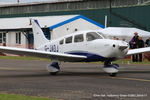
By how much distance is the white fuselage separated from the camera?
16.6 meters

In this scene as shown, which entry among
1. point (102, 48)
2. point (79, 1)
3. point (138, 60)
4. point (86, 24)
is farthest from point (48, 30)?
point (102, 48)

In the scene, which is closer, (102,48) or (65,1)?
(102,48)

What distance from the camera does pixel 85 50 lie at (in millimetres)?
17672

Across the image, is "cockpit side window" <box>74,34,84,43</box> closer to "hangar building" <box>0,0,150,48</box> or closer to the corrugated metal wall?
"hangar building" <box>0,0,150,48</box>

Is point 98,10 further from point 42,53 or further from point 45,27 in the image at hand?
point 42,53

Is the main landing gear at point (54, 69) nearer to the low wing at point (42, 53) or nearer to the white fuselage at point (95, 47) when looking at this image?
the low wing at point (42, 53)

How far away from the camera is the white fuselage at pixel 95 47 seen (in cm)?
1658

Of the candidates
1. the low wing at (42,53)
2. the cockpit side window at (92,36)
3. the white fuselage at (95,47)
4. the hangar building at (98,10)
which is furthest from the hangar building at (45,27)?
the cockpit side window at (92,36)

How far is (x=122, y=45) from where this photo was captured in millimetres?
16438

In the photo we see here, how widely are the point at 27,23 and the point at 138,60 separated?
2740 cm

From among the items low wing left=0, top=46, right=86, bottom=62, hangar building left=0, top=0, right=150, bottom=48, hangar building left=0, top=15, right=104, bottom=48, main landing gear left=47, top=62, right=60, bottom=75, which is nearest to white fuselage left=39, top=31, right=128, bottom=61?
low wing left=0, top=46, right=86, bottom=62

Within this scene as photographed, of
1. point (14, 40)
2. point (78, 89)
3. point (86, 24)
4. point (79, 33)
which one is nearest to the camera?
point (78, 89)

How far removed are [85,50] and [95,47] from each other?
0.64 m

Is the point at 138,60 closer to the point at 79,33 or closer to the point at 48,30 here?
the point at 79,33
